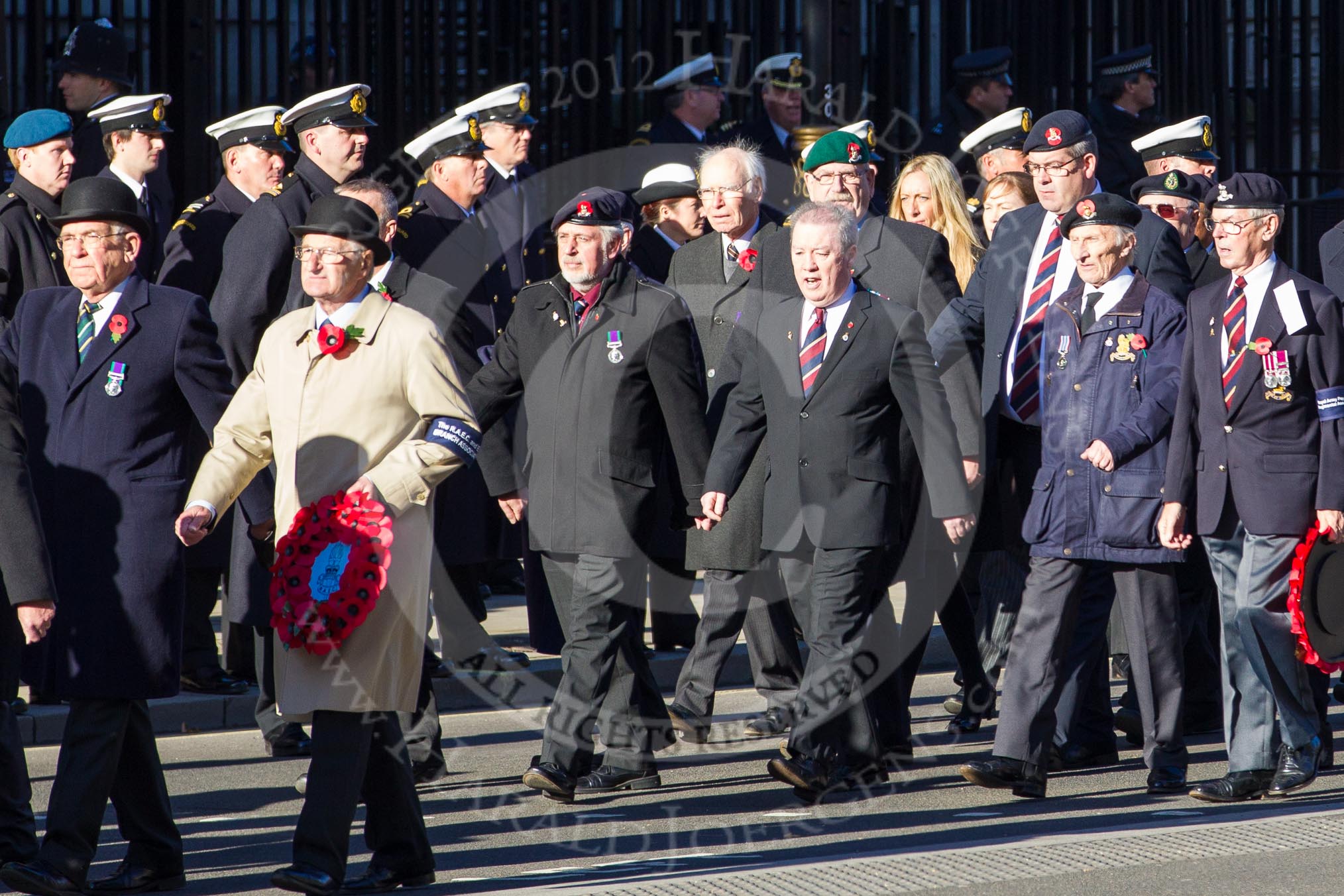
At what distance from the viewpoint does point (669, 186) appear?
9828 millimetres

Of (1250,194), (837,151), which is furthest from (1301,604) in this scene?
(837,151)

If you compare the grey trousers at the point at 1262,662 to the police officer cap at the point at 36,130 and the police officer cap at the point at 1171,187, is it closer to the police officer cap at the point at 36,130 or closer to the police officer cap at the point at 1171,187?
the police officer cap at the point at 1171,187

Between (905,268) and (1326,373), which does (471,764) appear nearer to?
(905,268)

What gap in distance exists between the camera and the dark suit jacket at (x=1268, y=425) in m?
6.89

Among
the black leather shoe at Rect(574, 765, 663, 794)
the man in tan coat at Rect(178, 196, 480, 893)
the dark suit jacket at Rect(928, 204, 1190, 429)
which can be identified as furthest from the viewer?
the dark suit jacket at Rect(928, 204, 1190, 429)

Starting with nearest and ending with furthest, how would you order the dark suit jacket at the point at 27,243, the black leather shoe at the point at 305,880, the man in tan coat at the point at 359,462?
the black leather shoe at the point at 305,880, the man in tan coat at the point at 359,462, the dark suit jacket at the point at 27,243

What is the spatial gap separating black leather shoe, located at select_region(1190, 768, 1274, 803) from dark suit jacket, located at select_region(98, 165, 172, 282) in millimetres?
4606

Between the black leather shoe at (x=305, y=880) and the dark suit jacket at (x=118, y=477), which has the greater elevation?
the dark suit jacket at (x=118, y=477)

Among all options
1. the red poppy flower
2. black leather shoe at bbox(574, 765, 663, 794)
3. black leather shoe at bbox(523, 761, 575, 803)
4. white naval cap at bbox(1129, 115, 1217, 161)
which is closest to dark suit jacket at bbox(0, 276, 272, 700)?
the red poppy flower

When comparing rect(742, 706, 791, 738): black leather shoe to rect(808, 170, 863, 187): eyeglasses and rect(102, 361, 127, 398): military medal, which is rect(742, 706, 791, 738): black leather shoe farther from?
rect(102, 361, 127, 398): military medal

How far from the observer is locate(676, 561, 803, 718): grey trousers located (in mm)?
8016

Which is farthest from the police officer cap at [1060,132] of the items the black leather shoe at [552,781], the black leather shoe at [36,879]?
the black leather shoe at [36,879]

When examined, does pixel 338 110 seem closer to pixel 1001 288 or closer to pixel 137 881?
pixel 1001 288

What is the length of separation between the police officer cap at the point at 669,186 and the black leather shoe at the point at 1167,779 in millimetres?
3842
